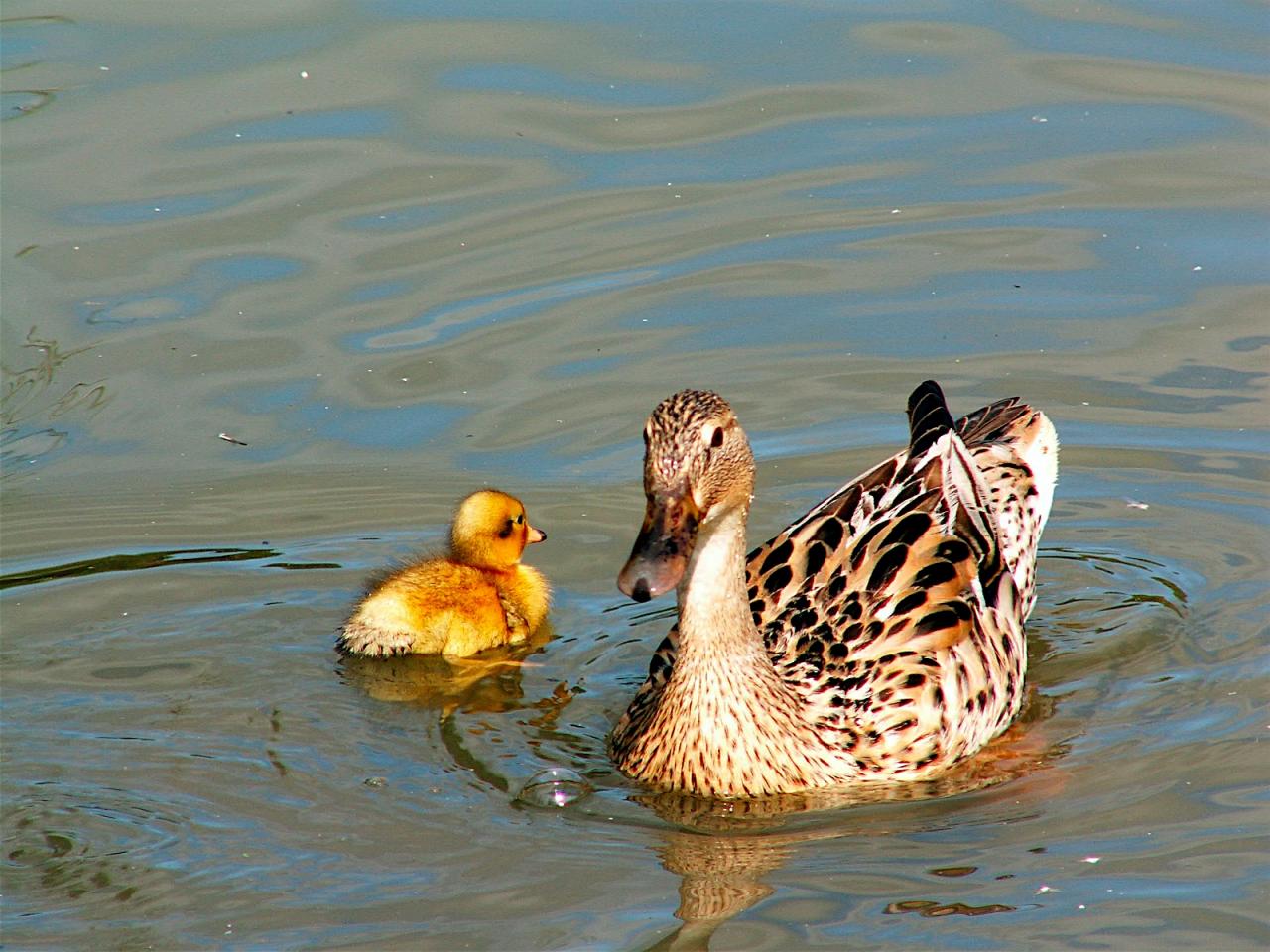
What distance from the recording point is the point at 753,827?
6.23 metres

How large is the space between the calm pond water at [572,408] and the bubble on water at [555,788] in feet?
0.34

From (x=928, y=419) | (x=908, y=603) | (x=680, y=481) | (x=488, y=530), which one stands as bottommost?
(x=488, y=530)

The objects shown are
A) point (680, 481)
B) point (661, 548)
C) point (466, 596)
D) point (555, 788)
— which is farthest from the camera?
point (466, 596)

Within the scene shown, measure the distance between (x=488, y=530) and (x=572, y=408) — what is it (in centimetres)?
157

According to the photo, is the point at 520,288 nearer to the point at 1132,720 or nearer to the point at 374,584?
the point at 374,584

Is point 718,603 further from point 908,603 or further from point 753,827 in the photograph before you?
point 908,603

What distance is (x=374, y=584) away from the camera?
7637 mm

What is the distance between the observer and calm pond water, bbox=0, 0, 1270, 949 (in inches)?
232

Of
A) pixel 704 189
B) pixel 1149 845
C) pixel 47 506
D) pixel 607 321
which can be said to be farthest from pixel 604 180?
pixel 1149 845

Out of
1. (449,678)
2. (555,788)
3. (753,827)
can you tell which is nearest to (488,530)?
(449,678)

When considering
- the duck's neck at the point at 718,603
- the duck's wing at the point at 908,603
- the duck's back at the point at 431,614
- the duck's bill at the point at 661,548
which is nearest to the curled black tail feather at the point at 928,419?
the duck's wing at the point at 908,603

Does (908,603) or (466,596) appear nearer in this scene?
(908,603)

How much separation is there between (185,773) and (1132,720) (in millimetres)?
3345

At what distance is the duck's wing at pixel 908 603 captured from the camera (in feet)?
21.8
